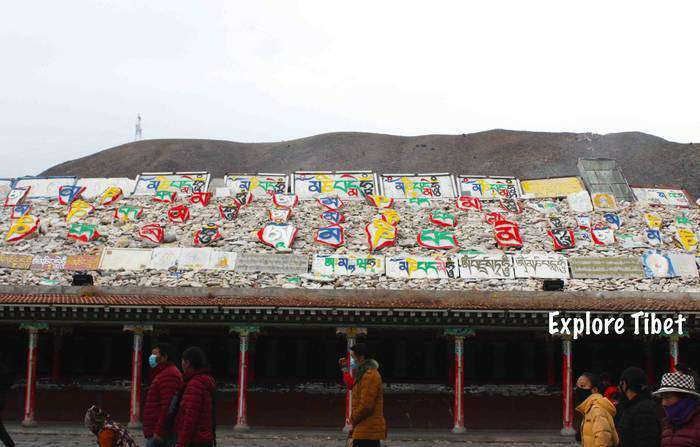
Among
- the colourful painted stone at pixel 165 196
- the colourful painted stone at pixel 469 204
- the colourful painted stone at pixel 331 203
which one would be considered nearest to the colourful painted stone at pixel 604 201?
the colourful painted stone at pixel 469 204

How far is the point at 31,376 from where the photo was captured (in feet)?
76.8

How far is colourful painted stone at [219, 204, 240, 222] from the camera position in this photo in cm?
3781

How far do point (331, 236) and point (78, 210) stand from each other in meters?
13.1

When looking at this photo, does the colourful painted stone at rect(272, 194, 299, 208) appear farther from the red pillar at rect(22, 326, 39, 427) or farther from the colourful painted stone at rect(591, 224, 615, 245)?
the red pillar at rect(22, 326, 39, 427)

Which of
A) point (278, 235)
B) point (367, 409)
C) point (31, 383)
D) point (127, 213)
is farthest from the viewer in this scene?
point (127, 213)

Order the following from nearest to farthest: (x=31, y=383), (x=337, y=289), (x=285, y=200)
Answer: (x=31, y=383) → (x=337, y=289) → (x=285, y=200)

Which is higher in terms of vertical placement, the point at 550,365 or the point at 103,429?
the point at 103,429

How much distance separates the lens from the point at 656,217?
38.1 metres

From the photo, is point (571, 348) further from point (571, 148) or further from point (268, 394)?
point (571, 148)

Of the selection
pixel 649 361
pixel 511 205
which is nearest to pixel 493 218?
A: pixel 511 205

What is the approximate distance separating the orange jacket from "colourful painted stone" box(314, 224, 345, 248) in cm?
2573

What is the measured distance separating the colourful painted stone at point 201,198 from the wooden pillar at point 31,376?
1654cm

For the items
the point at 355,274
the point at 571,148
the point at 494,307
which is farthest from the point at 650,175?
the point at 494,307

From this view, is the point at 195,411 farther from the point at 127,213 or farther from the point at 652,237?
the point at 127,213
